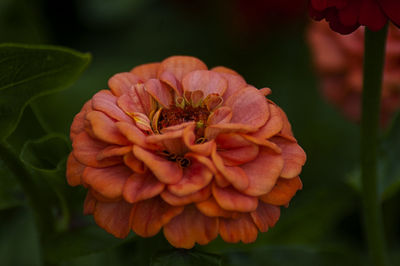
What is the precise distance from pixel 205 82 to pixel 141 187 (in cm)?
16

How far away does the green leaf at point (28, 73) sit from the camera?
0.61 meters

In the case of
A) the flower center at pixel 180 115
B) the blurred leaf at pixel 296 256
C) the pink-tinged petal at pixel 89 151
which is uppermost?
the pink-tinged petal at pixel 89 151

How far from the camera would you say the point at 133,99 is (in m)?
0.63

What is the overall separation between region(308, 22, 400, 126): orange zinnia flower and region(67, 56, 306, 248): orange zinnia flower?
0.44m

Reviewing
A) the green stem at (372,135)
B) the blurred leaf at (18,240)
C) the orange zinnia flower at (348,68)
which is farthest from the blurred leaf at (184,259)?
the orange zinnia flower at (348,68)

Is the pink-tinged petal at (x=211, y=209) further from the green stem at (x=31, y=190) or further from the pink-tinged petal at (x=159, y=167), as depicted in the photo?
the green stem at (x=31, y=190)

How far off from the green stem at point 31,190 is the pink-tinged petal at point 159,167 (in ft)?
Result: 0.64

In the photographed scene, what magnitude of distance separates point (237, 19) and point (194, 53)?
0.14 meters

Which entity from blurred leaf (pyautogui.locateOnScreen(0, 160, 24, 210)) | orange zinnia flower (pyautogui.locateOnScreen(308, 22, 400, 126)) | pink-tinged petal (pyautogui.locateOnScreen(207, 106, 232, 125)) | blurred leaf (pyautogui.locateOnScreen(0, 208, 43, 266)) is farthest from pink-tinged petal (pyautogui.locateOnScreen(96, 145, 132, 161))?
orange zinnia flower (pyautogui.locateOnScreen(308, 22, 400, 126))

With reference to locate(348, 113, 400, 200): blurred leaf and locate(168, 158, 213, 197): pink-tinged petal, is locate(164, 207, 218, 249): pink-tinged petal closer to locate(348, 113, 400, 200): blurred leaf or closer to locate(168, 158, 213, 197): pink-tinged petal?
Answer: locate(168, 158, 213, 197): pink-tinged petal

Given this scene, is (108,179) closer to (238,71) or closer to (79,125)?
(79,125)

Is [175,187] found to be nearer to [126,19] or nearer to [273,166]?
[273,166]

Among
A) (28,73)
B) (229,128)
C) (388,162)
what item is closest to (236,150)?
(229,128)

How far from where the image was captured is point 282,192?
1.89ft
